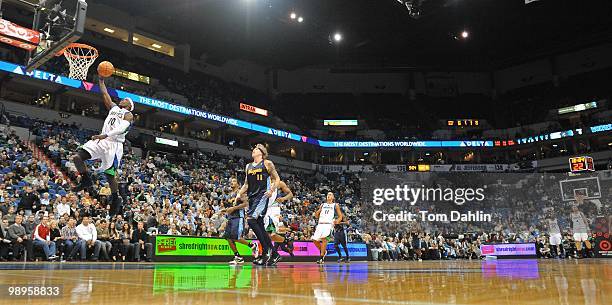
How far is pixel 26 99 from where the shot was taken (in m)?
26.9

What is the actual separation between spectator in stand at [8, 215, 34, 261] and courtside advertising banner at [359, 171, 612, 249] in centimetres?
1902

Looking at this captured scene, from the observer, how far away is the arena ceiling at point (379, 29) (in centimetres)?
3266

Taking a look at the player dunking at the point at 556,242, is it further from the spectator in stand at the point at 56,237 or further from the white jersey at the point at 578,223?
the spectator in stand at the point at 56,237

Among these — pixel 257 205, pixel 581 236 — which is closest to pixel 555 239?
pixel 581 236

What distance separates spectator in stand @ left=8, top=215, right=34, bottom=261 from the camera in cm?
1148

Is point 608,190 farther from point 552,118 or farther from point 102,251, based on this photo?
point 102,251

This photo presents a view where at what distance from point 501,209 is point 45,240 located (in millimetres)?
24549

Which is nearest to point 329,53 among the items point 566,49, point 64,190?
point 566,49

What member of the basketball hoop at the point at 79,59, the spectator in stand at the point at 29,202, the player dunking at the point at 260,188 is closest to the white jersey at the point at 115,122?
the player dunking at the point at 260,188

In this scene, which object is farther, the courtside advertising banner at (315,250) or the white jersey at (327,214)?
the courtside advertising banner at (315,250)

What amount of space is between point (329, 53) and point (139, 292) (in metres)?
41.2

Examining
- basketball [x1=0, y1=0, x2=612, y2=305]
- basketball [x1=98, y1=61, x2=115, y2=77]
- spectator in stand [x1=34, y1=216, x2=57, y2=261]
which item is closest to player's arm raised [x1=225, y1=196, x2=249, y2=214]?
basketball [x1=0, y1=0, x2=612, y2=305]

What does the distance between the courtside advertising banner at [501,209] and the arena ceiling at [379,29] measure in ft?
39.2

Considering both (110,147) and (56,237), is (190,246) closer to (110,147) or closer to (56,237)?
(56,237)
